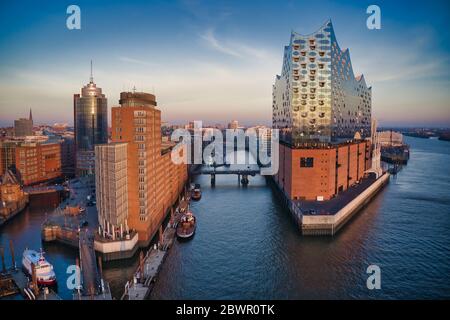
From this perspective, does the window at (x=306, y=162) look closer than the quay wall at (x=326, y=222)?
No

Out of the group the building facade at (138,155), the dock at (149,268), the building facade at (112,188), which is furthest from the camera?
the building facade at (138,155)

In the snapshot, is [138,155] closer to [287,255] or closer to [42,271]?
[42,271]

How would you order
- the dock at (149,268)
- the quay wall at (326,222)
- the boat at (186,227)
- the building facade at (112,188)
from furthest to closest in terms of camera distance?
the quay wall at (326,222), the boat at (186,227), the building facade at (112,188), the dock at (149,268)

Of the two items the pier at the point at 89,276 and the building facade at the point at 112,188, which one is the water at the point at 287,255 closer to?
the pier at the point at 89,276

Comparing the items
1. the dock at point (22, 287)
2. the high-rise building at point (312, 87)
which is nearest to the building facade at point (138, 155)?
the dock at point (22, 287)

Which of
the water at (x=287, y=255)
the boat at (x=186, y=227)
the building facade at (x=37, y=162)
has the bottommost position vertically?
the water at (x=287, y=255)

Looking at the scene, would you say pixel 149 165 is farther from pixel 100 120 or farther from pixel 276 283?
pixel 100 120
